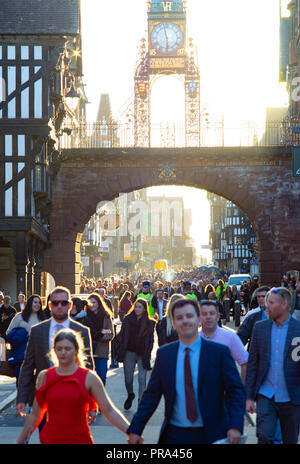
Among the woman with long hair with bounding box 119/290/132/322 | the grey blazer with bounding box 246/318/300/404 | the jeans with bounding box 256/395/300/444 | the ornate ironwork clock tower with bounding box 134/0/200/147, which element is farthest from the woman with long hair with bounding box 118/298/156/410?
the ornate ironwork clock tower with bounding box 134/0/200/147

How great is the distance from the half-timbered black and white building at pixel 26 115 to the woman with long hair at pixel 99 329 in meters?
17.0

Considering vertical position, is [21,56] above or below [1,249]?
above

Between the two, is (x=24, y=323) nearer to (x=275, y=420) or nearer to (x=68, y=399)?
(x=275, y=420)

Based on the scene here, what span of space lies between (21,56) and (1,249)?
8399mm

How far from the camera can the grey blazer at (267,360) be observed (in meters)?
7.34

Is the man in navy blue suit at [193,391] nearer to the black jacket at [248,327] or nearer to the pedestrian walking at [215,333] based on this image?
the pedestrian walking at [215,333]

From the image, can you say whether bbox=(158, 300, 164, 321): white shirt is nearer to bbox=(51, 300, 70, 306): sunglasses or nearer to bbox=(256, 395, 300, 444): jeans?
bbox=(51, 300, 70, 306): sunglasses

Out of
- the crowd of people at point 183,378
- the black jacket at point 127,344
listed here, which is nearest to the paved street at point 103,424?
the black jacket at point 127,344

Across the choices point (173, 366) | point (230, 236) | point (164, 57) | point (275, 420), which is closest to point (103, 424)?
point (275, 420)

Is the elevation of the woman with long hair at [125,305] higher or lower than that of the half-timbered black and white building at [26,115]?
lower

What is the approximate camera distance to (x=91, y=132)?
3741 cm

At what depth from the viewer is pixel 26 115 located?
98.3ft
